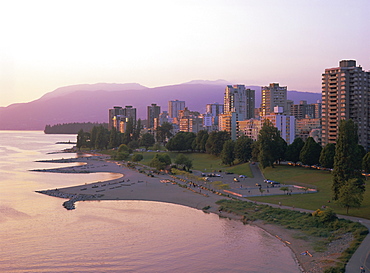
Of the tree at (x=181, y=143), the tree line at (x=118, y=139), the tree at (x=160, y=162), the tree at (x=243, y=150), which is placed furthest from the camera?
the tree line at (x=118, y=139)

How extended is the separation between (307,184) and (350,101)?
41580 millimetres

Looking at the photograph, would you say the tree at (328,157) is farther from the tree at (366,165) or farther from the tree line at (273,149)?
the tree at (366,165)

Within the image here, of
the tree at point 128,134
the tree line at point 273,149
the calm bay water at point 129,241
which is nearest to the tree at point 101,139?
the tree line at point 273,149

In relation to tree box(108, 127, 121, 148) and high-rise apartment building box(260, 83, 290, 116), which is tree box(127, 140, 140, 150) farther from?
high-rise apartment building box(260, 83, 290, 116)

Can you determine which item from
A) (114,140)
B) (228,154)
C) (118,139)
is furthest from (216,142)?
(114,140)

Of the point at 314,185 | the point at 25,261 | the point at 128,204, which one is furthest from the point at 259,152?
the point at 25,261

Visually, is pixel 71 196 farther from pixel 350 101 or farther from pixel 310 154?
pixel 350 101

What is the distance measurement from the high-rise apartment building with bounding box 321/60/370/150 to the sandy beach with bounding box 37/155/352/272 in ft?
133

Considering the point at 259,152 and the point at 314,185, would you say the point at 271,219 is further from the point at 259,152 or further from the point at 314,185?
the point at 259,152

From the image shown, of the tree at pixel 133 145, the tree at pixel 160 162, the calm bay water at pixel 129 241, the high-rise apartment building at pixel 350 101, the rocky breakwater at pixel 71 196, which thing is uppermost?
the high-rise apartment building at pixel 350 101

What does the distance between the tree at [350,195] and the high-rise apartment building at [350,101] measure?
52.0 metres

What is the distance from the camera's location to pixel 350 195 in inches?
1453

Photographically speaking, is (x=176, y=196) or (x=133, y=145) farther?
(x=133, y=145)

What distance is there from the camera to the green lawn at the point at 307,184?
39531 millimetres
